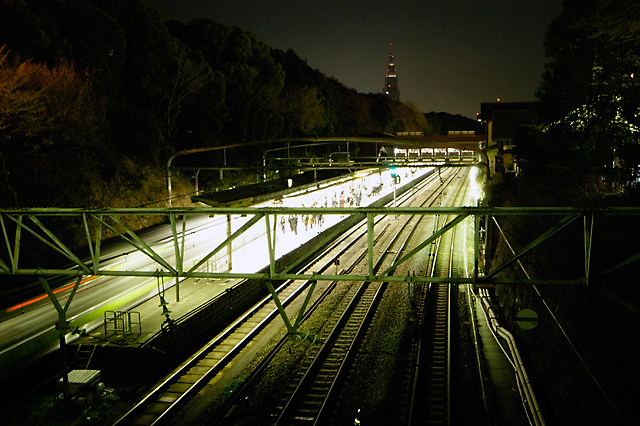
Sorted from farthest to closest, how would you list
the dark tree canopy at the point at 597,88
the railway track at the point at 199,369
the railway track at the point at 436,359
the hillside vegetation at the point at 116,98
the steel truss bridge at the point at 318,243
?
the hillside vegetation at the point at 116,98 → the dark tree canopy at the point at 597,88 → the railway track at the point at 199,369 → the railway track at the point at 436,359 → the steel truss bridge at the point at 318,243

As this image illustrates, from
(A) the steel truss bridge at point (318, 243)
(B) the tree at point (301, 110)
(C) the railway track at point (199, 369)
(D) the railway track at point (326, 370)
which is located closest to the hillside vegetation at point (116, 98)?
(B) the tree at point (301, 110)

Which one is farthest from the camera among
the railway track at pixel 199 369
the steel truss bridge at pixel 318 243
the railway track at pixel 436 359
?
the railway track at pixel 199 369

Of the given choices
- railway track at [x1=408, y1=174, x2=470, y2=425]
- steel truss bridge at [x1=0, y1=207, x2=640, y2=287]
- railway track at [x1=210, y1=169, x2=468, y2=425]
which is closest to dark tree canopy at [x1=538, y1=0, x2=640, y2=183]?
steel truss bridge at [x1=0, y1=207, x2=640, y2=287]

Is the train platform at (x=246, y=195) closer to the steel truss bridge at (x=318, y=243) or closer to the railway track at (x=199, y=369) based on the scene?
the railway track at (x=199, y=369)

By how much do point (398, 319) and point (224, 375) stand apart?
14.7 feet

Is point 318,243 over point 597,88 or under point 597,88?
under

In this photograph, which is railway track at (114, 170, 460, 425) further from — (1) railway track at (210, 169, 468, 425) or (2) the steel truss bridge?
(2) the steel truss bridge

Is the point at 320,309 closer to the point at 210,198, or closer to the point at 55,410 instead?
the point at 210,198

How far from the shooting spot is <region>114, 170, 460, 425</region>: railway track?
26.0 ft

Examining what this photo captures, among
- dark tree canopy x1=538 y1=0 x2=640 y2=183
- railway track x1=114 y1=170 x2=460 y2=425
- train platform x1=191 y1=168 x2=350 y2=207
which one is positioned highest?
dark tree canopy x1=538 y1=0 x2=640 y2=183

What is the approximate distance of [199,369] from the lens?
9539mm

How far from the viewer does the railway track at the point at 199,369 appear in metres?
7.93

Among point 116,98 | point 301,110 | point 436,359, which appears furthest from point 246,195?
point 301,110

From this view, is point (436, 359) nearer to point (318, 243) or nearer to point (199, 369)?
point (318, 243)
